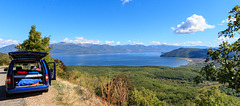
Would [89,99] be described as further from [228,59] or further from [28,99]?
[228,59]

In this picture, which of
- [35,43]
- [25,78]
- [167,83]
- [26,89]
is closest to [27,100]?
[26,89]

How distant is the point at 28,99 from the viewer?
5.36m

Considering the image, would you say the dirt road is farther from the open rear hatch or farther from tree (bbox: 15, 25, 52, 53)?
tree (bbox: 15, 25, 52, 53)

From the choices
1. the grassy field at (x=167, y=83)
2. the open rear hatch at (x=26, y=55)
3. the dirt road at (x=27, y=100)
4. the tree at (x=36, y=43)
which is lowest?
the grassy field at (x=167, y=83)

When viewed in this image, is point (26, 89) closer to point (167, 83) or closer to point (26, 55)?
point (26, 55)

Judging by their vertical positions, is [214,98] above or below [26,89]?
below

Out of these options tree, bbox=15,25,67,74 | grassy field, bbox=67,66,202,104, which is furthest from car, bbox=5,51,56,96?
grassy field, bbox=67,66,202,104

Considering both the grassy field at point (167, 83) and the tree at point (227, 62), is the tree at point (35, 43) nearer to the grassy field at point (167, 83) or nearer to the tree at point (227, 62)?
the tree at point (227, 62)

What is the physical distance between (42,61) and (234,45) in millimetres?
7521

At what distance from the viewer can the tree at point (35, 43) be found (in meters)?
15.7

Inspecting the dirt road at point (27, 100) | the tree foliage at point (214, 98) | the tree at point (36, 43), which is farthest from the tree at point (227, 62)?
the tree at point (36, 43)

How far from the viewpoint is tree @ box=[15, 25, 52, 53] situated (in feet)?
51.5

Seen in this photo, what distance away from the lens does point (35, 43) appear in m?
15.6

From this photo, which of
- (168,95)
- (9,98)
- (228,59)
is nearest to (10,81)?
(9,98)
